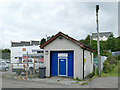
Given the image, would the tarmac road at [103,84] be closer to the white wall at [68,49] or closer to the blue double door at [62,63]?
the white wall at [68,49]

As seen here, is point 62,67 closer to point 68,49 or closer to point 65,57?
point 65,57

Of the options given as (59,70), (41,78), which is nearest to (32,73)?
(41,78)

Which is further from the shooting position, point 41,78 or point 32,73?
point 32,73

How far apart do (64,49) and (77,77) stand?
9.45 ft

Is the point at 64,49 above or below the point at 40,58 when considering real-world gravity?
above

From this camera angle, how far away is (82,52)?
13.2m

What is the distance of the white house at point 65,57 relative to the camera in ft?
43.5

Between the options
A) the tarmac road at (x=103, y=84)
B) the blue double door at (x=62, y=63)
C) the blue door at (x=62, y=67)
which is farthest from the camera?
the blue door at (x=62, y=67)

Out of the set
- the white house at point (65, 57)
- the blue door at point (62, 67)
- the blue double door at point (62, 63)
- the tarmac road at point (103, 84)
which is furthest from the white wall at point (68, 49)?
the tarmac road at point (103, 84)

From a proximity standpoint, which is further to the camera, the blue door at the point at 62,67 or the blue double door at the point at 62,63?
the blue door at the point at 62,67

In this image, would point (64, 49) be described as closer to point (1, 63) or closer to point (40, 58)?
point (40, 58)

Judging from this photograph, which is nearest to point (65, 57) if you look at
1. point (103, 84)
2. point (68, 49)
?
point (68, 49)

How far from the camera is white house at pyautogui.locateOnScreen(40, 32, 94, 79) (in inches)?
522

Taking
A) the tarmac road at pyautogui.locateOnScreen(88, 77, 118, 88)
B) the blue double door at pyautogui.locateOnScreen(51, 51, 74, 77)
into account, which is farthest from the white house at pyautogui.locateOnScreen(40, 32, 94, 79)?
the tarmac road at pyautogui.locateOnScreen(88, 77, 118, 88)
